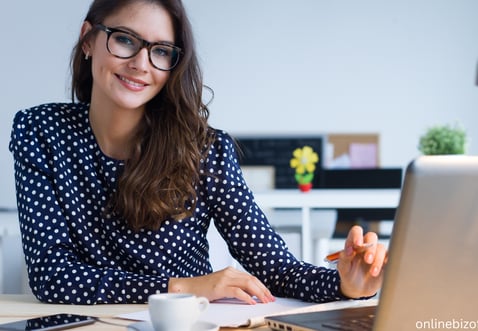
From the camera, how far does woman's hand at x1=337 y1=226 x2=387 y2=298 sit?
124cm

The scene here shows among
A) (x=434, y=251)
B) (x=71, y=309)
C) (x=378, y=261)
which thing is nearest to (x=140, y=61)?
(x=71, y=309)

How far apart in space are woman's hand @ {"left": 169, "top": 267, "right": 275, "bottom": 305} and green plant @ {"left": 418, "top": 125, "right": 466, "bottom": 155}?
3004 millimetres

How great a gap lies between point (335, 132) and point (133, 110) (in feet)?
14.5

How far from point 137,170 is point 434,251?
101 cm

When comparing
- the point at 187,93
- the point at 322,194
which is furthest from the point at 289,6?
the point at 187,93

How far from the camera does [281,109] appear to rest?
6.08m

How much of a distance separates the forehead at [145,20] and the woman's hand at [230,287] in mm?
583

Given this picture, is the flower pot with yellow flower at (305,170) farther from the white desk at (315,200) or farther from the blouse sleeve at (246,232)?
the blouse sleeve at (246,232)

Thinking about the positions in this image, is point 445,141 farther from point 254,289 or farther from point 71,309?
point 71,309

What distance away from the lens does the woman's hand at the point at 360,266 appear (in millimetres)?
1243

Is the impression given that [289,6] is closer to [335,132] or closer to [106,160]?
[335,132]

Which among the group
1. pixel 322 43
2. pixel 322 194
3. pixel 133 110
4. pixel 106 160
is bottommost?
pixel 322 194

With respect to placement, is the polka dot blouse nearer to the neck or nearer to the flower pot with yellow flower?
the neck

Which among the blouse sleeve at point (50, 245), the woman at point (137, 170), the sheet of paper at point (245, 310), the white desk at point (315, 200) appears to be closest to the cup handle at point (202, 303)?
the sheet of paper at point (245, 310)
